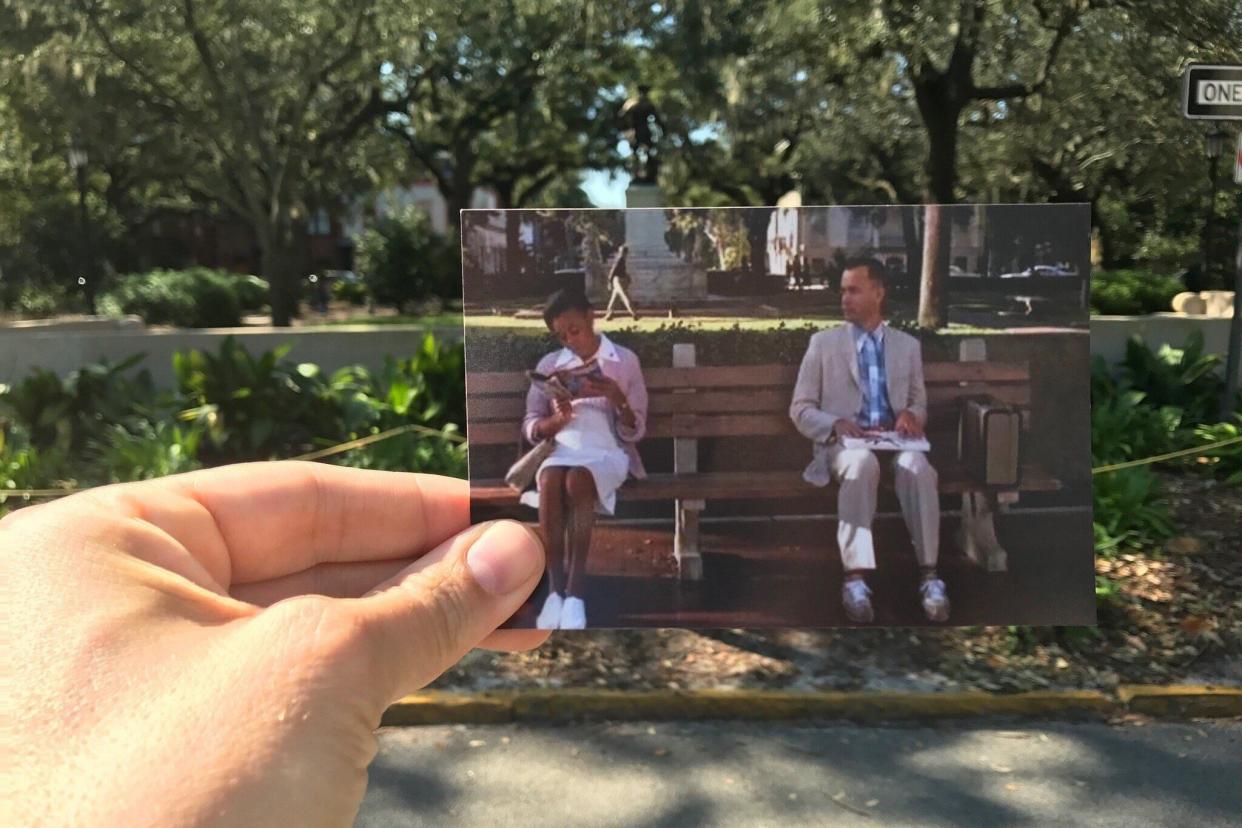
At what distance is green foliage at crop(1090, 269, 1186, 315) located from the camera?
17.4 metres

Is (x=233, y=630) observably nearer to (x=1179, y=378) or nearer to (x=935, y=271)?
(x=935, y=271)

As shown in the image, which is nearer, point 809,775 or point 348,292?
point 809,775

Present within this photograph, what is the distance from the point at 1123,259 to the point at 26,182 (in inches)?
1229

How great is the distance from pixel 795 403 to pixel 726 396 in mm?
125

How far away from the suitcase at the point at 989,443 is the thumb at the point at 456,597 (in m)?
0.76

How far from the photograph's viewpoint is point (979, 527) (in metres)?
1.63

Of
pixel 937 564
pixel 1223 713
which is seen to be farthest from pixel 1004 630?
pixel 937 564

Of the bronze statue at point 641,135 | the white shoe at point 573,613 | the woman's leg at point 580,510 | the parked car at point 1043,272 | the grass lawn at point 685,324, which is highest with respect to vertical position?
the bronze statue at point 641,135

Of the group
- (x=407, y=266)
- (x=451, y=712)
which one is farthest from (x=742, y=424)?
(x=407, y=266)

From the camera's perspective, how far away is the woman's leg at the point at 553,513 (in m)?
1.65

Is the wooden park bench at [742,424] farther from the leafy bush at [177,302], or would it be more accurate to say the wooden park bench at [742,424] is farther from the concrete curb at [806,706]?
the leafy bush at [177,302]

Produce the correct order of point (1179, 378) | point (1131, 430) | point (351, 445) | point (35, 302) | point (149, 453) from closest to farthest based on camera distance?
1. point (351, 445)
2. point (149, 453)
3. point (1131, 430)
4. point (1179, 378)
5. point (35, 302)

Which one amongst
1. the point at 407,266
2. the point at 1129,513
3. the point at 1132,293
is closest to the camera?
the point at 1129,513

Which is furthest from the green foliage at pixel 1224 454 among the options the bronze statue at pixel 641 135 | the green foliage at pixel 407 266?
the green foliage at pixel 407 266
